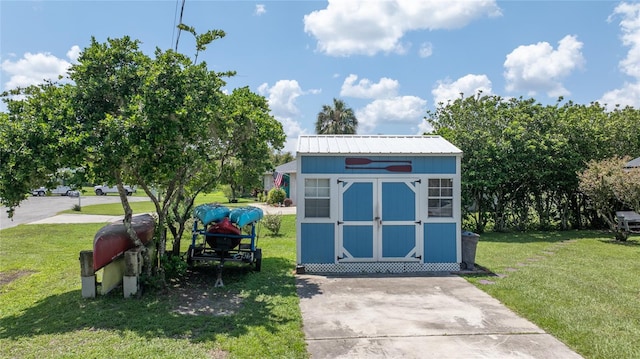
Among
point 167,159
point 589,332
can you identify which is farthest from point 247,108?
point 589,332

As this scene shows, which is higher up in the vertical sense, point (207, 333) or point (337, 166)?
point (337, 166)

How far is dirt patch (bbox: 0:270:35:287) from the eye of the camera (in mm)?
7373

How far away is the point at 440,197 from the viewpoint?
8.32 metres

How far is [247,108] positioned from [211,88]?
0.99 m

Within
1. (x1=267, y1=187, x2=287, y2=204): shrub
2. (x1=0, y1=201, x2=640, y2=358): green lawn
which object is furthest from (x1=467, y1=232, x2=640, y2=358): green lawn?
(x1=267, y1=187, x2=287, y2=204): shrub

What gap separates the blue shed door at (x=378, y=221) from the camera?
26.8 feet

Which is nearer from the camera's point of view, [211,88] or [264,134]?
[211,88]

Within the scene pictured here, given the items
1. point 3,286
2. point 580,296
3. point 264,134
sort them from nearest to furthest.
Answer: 1. point 580,296
2. point 3,286
3. point 264,134

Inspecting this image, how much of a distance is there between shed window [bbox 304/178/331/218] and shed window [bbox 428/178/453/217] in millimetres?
2187

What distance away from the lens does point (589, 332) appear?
4809mm

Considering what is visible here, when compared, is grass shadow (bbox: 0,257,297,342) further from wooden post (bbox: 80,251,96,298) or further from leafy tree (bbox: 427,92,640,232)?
leafy tree (bbox: 427,92,640,232)

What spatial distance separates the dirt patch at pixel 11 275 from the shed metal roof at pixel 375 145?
19.7ft

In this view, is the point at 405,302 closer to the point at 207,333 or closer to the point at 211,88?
the point at 207,333

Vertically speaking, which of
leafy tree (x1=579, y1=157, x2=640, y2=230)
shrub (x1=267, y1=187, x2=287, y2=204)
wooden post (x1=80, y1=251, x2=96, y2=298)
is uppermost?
leafy tree (x1=579, y1=157, x2=640, y2=230)
